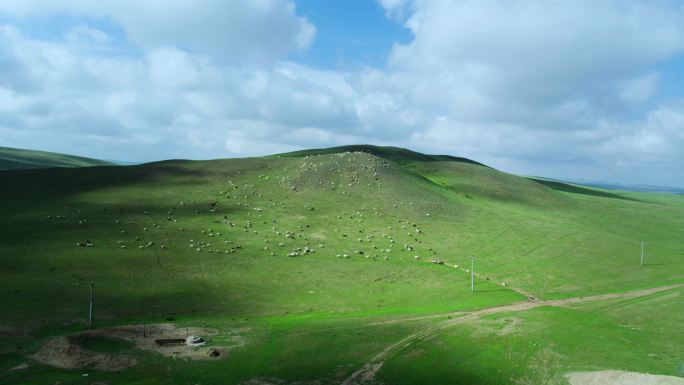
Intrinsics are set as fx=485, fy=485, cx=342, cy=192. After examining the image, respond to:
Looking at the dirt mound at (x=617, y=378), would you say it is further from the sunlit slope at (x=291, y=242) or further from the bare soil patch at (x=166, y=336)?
the bare soil patch at (x=166, y=336)

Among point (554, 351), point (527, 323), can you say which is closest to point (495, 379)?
point (554, 351)

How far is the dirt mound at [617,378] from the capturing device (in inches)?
1178

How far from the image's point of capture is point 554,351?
127 ft

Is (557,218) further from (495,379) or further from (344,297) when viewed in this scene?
(495,379)

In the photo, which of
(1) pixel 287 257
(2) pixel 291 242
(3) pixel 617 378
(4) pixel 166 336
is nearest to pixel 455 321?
(3) pixel 617 378

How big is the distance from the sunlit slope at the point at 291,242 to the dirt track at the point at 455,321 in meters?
3.09

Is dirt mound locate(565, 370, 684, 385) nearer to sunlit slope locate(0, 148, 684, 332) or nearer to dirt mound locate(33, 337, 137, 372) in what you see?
sunlit slope locate(0, 148, 684, 332)

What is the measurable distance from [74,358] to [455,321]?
33129 millimetres

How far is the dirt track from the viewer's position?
111 feet

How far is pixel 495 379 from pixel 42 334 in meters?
A: 36.7

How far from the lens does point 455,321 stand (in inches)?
1884

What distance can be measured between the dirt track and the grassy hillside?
90 centimetres

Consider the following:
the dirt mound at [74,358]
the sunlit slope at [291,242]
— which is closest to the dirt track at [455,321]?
the sunlit slope at [291,242]

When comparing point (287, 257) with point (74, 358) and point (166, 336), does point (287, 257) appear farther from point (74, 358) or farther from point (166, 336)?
point (74, 358)
